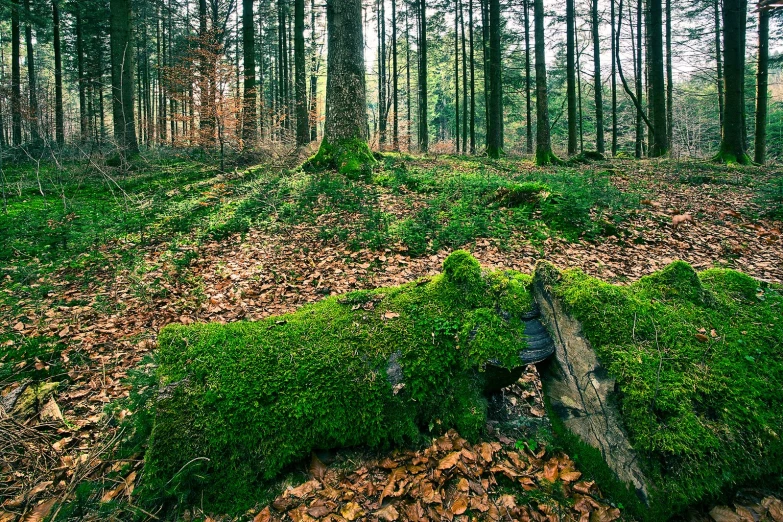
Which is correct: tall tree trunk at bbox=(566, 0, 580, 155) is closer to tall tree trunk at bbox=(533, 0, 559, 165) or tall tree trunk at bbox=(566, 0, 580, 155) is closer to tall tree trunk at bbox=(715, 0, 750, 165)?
tall tree trunk at bbox=(533, 0, 559, 165)

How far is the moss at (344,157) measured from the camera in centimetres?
905

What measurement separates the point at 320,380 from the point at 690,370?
2.52 metres

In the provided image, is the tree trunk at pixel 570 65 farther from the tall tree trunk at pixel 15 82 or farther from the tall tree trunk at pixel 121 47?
the tall tree trunk at pixel 15 82

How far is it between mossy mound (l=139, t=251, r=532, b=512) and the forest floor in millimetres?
251

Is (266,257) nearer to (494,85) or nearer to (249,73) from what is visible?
(249,73)

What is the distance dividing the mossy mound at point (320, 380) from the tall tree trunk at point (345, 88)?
21.3ft

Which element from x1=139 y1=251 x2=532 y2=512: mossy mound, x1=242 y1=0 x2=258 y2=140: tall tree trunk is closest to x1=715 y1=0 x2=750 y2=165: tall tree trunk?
x1=139 y1=251 x2=532 y2=512: mossy mound

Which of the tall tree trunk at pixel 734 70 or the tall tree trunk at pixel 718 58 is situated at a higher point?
the tall tree trunk at pixel 718 58

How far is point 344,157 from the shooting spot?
30.1 ft

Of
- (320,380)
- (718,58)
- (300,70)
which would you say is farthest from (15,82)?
(718,58)

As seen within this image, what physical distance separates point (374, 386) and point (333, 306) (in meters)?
0.83

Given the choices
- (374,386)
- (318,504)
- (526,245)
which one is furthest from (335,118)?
(318,504)

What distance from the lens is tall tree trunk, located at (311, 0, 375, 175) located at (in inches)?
357

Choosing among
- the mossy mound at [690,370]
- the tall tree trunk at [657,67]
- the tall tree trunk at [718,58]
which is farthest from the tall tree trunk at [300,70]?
the tall tree trunk at [718,58]
